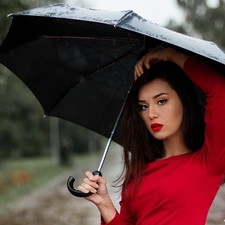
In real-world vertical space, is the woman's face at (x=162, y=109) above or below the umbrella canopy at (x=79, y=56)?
below

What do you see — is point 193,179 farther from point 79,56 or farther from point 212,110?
point 79,56

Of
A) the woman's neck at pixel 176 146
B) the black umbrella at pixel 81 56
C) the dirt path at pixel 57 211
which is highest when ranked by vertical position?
the dirt path at pixel 57 211

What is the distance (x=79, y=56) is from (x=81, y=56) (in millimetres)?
19

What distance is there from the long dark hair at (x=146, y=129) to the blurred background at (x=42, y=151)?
22.6 inches

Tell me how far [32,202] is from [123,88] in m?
10.0

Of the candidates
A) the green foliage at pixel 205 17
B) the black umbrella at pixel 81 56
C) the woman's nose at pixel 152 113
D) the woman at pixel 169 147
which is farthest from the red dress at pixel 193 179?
the green foliage at pixel 205 17

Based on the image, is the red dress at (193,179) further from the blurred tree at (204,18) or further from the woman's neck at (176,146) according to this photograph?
the blurred tree at (204,18)

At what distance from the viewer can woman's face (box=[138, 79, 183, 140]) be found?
111 inches

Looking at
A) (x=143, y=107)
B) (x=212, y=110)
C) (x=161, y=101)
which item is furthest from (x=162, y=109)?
(x=212, y=110)

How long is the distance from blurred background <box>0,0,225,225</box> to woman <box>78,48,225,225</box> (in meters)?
0.62

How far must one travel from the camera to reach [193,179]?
8.63 feet

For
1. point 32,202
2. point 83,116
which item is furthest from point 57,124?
point 83,116

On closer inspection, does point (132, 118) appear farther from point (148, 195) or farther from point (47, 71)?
point (47, 71)

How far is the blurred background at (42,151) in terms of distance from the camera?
10.2 m
